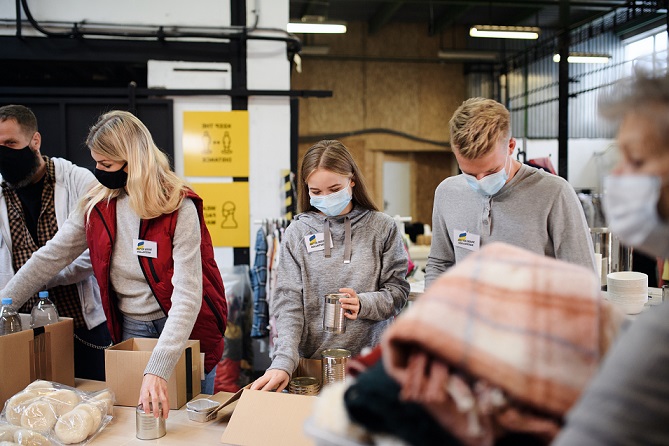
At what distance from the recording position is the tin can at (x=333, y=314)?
179 centimetres

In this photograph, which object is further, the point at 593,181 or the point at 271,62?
the point at 593,181

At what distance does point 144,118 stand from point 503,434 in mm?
4259

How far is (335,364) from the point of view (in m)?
1.63

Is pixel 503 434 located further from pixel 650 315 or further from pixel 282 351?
pixel 282 351

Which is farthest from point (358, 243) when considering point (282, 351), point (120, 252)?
point (120, 252)

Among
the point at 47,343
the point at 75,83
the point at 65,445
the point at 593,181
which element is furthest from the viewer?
the point at 593,181

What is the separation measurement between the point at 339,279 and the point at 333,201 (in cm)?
28

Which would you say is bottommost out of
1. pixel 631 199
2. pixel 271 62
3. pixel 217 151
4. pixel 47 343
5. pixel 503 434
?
pixel 47 343

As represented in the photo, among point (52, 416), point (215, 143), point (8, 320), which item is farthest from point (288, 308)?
point (215, 143)

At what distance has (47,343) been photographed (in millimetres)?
1977

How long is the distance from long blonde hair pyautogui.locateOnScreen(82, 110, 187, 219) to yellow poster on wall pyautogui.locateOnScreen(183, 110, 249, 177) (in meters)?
2.46

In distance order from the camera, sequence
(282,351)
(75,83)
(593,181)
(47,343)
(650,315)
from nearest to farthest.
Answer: (650,315) → (282,351) → (47,343) → (75,83) → (593,181)

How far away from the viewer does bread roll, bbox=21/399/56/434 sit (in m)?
1.59

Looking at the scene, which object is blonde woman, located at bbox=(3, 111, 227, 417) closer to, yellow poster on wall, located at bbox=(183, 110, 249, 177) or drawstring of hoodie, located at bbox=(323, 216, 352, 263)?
drawstring of hoodie, located at bbox=(323, 216, 352, 263)
